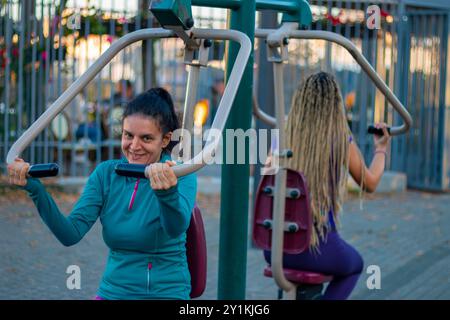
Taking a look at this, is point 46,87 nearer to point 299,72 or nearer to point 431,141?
point 299,72

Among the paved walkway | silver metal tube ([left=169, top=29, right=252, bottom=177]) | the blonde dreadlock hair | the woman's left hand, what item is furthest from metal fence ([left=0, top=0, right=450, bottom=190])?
the woman's left hand

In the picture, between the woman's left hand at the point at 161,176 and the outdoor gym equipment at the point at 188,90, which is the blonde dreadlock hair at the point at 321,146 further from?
the woman's left hand at the point at 161,176

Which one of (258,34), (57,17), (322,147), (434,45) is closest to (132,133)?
(258,34)

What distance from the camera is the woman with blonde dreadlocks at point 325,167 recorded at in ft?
13.4

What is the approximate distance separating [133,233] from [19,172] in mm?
481

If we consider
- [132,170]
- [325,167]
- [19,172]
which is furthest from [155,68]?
[132,170]

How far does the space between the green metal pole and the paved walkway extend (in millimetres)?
2387

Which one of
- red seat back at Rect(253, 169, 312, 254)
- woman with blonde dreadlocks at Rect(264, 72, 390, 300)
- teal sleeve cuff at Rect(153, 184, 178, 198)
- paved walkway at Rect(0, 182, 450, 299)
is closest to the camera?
teal sleeve cuff at Rect(153, 184, 178, 198)

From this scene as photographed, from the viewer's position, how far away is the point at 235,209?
344cm

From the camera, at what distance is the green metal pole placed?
3.40 metres

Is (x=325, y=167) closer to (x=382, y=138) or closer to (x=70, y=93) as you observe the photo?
(x=382, y=138)

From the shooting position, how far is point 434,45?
36.8ft

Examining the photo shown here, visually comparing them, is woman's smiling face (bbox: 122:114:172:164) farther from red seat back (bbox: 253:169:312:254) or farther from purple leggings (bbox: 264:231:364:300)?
purple leggings (bbox: 264:231:364:300)

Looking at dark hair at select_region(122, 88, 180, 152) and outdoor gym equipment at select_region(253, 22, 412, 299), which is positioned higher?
dark hair at select_region(122, 88, 180, 152)
